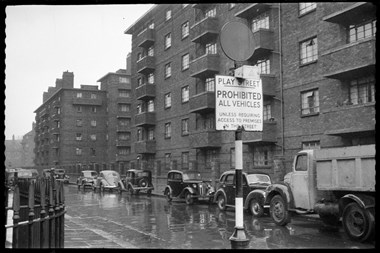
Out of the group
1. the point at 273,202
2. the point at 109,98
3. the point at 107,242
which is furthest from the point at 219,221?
the point at 109,98

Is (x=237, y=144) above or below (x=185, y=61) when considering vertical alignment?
below

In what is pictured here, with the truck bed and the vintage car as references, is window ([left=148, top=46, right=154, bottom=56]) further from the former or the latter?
the truck bed

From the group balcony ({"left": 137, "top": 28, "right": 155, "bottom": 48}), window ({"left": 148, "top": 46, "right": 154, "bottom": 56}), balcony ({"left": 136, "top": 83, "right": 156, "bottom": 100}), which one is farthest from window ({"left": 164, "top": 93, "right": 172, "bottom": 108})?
balcony ({"left": 137, "top": 28, "right": 155, "bottom": 48})

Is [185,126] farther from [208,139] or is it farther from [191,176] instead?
[191,176]

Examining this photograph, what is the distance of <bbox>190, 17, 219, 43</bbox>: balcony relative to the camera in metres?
30.7

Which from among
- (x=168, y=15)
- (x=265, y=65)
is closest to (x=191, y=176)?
(x=265, y=65)

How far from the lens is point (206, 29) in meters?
30.8

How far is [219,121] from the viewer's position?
828 cm

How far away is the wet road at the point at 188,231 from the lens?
10.2 meters

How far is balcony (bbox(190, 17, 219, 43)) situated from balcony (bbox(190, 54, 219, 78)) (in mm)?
1782

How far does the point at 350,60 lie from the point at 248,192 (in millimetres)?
7406

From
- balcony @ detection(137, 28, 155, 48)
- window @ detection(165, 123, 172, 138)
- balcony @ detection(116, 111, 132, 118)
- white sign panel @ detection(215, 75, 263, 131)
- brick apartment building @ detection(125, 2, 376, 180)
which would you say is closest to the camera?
white sign panel @ detection(215, 75, 263, 131)

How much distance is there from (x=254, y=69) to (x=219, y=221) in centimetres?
765

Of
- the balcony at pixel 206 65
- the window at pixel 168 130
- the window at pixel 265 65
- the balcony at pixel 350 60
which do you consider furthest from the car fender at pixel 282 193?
the window at pixel 168 130
